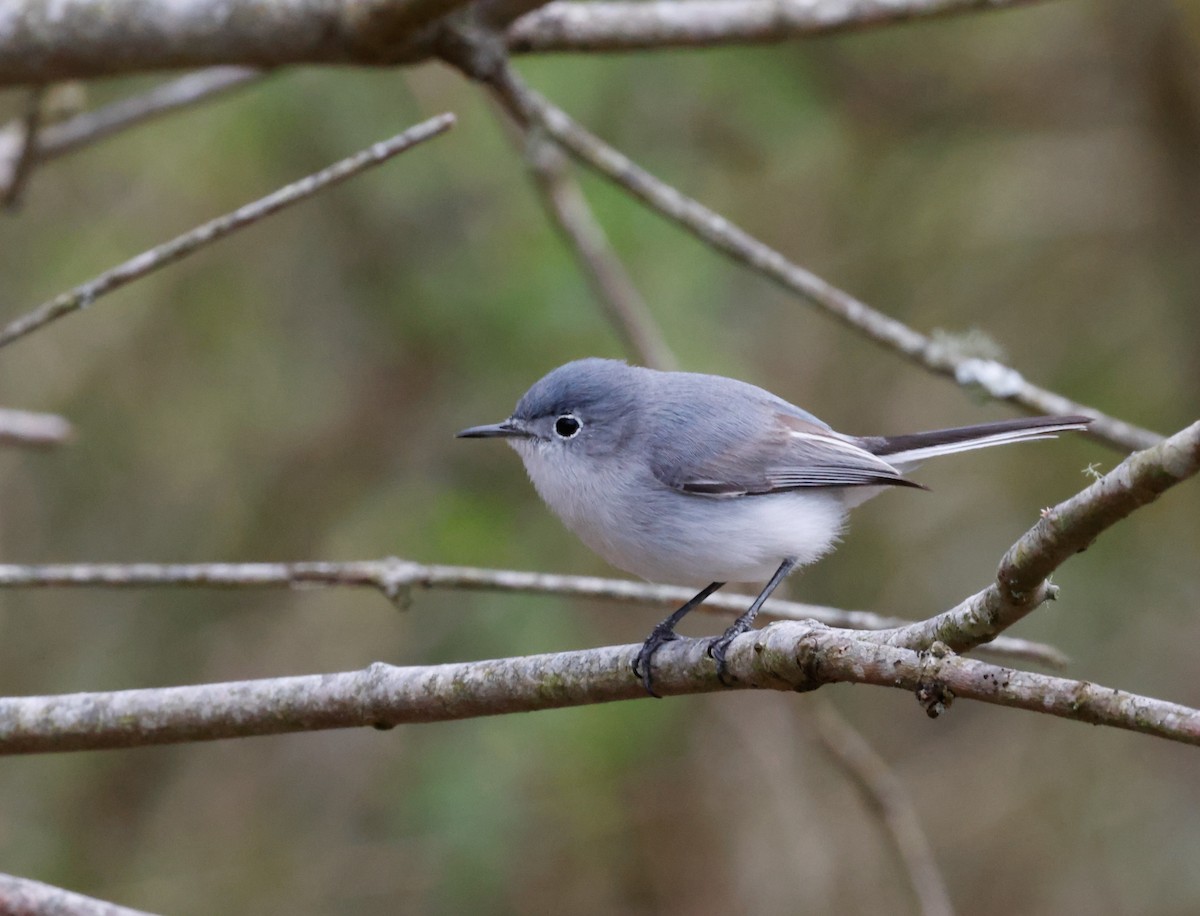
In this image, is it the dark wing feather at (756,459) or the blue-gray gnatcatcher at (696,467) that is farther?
the dark wing feather at (756,459)

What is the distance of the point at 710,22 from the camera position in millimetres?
3670

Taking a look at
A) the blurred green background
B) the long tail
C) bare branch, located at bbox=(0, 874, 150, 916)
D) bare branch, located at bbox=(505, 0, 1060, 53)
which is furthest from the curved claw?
the blurred green background

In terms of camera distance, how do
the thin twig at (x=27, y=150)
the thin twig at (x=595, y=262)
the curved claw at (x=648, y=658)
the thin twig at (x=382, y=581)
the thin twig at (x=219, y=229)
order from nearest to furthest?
the curved claw at (x=648, y=658) < the thin twig at (x=219, y=229) < the thin twig at (x=382, y=581) < the thin twig at (x=27, y=150) < the thin twig at (x=595, y=262)

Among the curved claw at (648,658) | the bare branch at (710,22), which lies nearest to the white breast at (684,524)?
the curved claw at (648,658)

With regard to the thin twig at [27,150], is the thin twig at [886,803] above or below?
below

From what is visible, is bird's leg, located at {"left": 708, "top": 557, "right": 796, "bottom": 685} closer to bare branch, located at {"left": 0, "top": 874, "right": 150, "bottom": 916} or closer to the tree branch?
bare branch, located at {"left": 0, "top": 874, "right": 150, "bottom": 916}

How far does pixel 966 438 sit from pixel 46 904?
86.4 inches

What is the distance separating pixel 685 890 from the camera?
6051 millimetres

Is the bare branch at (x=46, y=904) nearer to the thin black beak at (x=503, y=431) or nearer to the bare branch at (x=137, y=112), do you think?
the thin black beak at (x=503, y=431)

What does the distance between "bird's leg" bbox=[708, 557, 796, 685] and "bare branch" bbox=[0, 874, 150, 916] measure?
1.12 m

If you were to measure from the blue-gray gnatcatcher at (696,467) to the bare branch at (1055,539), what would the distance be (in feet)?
3.31

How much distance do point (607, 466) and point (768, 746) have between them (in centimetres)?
303

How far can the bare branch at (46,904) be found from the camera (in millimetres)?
2295

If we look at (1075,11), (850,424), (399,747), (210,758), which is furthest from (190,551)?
(1075,11)
